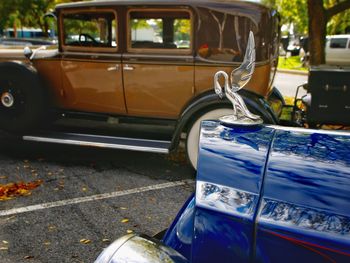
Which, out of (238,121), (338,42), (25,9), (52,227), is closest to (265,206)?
(238,121)

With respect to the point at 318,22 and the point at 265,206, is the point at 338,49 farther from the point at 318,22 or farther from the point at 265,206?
the point at 265,206

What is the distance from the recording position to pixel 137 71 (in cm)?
468

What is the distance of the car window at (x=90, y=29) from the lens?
4.84 metres

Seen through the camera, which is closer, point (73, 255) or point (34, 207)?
point (73, 255)

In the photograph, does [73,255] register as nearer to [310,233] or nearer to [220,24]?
[310,233]

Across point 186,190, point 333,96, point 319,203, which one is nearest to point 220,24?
point 333,96

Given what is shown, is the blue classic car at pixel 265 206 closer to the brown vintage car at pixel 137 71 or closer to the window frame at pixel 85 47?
the brown vintage car at pixel 137 71

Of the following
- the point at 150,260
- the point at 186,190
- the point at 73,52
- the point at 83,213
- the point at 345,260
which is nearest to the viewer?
the point at 345,260

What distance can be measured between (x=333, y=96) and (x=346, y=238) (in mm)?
3862

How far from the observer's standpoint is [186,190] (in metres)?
4.12

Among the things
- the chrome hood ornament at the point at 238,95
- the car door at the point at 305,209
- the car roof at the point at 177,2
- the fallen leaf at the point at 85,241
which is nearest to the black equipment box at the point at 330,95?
the car roof at the point at 177,2

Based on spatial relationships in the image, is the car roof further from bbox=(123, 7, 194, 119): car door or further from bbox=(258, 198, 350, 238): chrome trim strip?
bbox=(258, 198, 350, 238): chrome trim strip

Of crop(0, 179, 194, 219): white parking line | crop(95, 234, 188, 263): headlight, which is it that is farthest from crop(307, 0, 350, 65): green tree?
crop(95, 234, 188, 263): headlight

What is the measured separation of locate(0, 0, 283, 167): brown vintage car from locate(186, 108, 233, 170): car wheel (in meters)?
0.01
